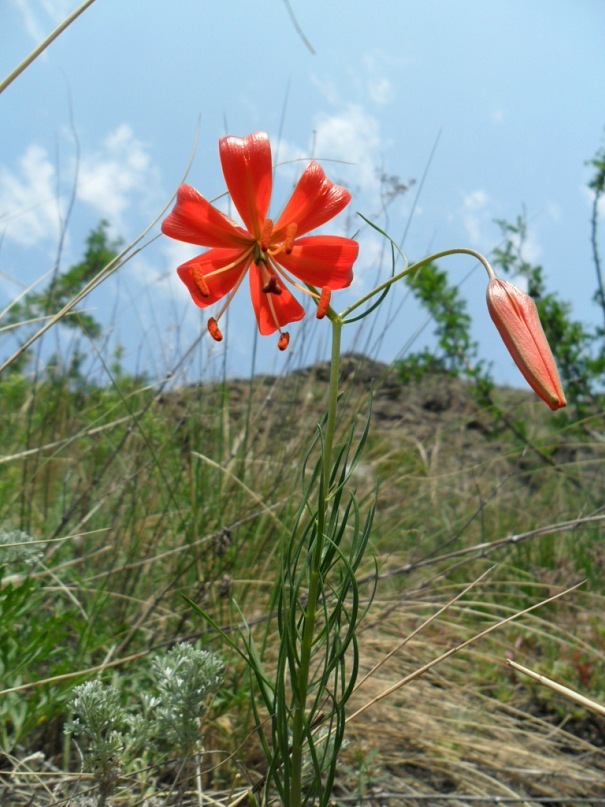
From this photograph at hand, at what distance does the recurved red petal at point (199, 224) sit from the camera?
1043mm

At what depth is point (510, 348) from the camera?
880 mm

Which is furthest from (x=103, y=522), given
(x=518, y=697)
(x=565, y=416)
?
(x=565, y=416)

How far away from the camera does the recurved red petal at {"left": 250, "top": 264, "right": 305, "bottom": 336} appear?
43.2 inches

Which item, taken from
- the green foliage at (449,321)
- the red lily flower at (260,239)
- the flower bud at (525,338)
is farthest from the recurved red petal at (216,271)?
the green foliage at (449,321)

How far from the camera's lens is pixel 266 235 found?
1.07 metres

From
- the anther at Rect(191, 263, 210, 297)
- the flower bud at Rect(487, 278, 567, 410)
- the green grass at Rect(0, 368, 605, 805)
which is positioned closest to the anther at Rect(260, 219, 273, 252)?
the anther at Rect(191, 263, 210, 297)

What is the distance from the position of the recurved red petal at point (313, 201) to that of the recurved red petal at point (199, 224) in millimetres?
66

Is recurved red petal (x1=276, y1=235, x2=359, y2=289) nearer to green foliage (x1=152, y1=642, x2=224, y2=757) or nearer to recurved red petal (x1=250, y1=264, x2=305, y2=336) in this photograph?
recurved red petal (x1=250, y1=264, x2=305, y2=336)

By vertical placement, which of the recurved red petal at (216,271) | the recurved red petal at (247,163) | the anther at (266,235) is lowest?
the recurved red petal at (216,271)

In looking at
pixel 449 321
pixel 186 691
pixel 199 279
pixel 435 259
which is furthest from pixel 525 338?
pixel 449 321

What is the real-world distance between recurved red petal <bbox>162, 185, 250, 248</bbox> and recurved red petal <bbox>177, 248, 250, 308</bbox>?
2cm

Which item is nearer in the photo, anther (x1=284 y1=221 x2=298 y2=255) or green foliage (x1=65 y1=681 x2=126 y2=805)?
anther (x1=284 y1=221 x2=298 y2=255)

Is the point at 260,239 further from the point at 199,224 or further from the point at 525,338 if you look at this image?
the point at 525,338

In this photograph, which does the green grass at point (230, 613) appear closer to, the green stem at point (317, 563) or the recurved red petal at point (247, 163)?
the green stem at point (317, 563)
